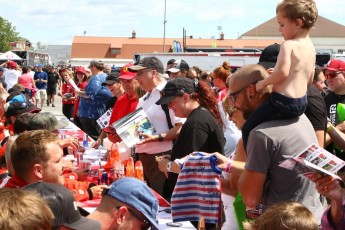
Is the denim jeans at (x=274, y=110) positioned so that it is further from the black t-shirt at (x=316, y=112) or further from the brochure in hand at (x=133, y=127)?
the brochure in hand at (x=133, y=127)

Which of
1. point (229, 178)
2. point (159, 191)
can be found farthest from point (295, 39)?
point (159, 191)

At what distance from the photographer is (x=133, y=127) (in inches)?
224

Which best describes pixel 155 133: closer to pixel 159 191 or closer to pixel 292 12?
pixel 159 191

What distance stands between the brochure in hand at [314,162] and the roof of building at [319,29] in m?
116

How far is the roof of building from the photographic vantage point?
119 metres

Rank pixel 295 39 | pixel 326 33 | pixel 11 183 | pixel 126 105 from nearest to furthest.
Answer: pixel 11 183 → pixel 295 39 → pixel 126 105 → pixel 326 33

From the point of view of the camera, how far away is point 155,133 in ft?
19.6

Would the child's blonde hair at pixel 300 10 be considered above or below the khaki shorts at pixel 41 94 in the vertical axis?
above

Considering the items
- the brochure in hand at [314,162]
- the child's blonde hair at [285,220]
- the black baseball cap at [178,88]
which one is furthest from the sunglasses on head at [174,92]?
the child's blonde hair at [285,220]

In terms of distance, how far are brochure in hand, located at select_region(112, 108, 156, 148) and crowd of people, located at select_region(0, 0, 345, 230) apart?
7cm

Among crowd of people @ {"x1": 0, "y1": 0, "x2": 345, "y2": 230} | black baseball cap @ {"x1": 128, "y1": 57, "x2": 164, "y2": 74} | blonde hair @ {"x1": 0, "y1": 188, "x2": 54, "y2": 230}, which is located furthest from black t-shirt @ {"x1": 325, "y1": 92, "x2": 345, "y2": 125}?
blonde hair @ {"x1": 0, "y1": 188, "x2": 54, "y2": 230}

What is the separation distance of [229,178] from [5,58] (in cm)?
2998

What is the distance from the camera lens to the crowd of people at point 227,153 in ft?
9.00

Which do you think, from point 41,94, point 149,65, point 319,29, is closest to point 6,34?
point 319,29
